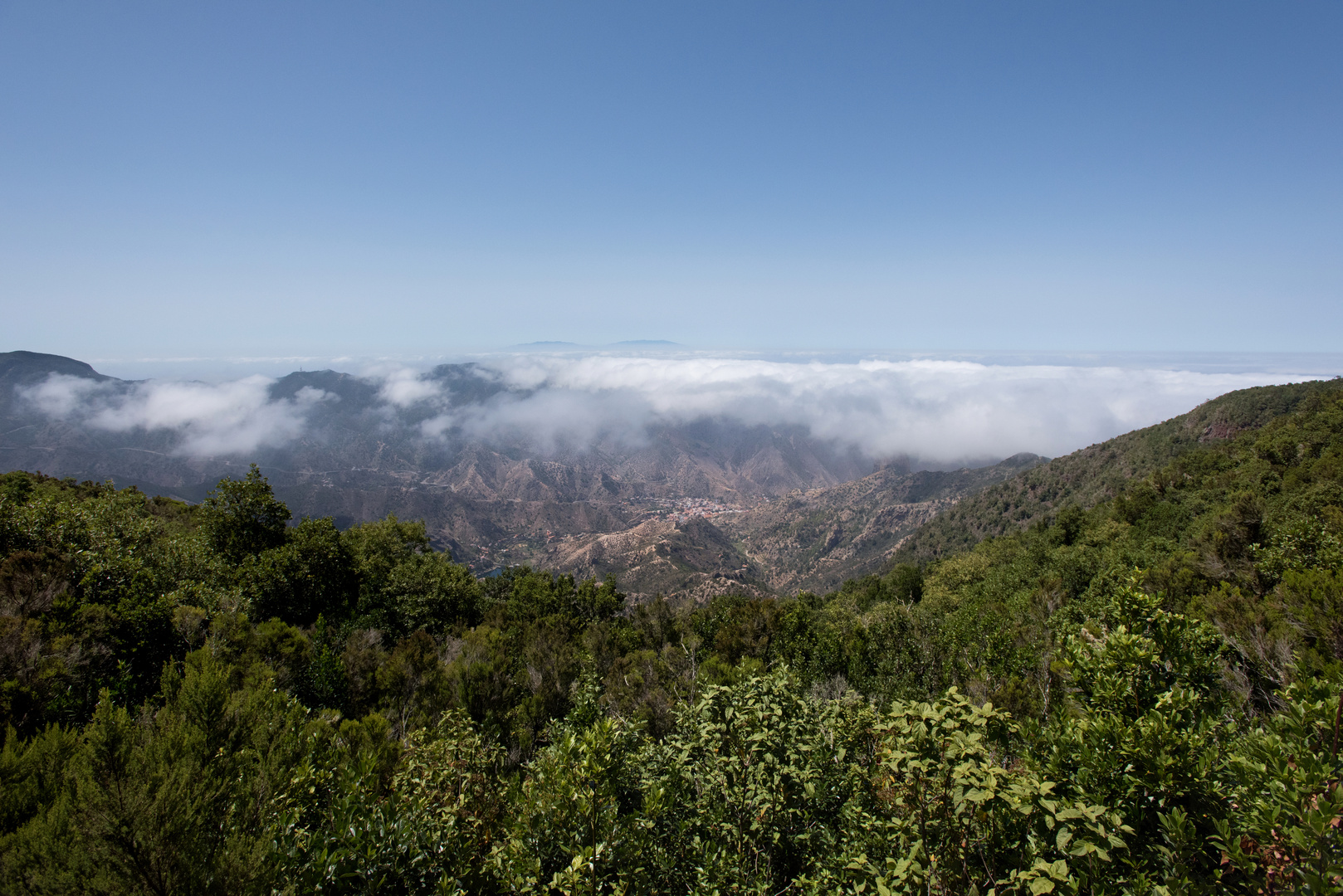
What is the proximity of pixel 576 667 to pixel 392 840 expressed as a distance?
19140mm

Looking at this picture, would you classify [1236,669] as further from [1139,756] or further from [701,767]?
[701,767]

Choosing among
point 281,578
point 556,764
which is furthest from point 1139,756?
point 281,578

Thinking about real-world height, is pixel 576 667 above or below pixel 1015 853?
below

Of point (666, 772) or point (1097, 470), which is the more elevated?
point (666, 772)

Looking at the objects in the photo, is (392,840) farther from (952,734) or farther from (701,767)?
(952,734)

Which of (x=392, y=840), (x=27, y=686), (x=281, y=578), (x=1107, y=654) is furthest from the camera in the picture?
(x=281, y=578)

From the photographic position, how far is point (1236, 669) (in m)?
15.9

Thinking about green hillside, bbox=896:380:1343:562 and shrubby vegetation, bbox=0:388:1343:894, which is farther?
green hillside, bbox=896:380:1343:562

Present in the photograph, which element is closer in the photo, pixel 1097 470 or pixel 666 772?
pixel 666 772

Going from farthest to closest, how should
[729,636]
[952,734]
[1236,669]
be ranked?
1. [729,636]
2. [1236,669]
3. [952,734]

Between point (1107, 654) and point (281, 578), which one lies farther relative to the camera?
point (281, 578)

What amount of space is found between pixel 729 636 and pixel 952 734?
99.3 feet

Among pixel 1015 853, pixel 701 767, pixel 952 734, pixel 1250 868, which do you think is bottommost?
pixel 701 767

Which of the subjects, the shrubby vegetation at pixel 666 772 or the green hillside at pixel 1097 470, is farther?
the green hillside at pixel 1097 470
